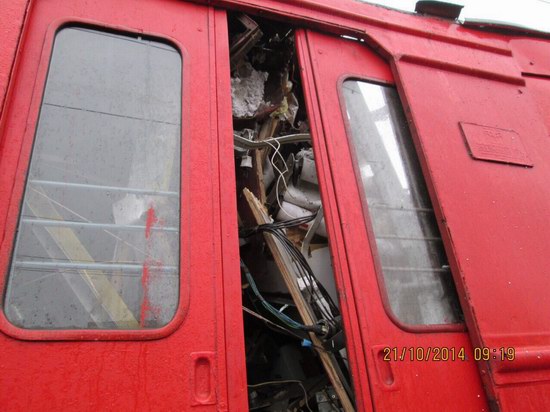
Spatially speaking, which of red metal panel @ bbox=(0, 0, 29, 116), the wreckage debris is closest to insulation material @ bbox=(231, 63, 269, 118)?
the wreckage debris

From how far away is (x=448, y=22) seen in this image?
7.66 feet

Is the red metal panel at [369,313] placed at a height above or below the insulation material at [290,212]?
below

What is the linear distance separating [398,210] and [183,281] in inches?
35.4

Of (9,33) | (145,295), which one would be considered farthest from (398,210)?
(9,33)

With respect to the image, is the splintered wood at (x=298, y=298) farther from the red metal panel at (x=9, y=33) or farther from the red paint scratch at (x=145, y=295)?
the red metal panel at (x=9, y=33)

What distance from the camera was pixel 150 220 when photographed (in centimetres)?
125

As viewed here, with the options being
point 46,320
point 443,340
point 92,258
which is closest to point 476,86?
point 443,340

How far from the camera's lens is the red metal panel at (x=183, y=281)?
961 millimetres

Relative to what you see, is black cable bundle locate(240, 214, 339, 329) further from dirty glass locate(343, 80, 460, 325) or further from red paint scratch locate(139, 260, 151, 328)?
red paint scratch locate(139, 260, 151, 328)

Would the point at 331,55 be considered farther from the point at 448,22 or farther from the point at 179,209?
the point at 179,209

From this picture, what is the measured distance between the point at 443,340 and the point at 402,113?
1.04 metres

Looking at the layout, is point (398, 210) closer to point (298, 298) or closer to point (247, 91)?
point (298, 298)

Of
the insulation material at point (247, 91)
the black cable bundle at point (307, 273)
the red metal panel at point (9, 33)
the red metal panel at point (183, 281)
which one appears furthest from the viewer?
the insulation material at point (247, 91)

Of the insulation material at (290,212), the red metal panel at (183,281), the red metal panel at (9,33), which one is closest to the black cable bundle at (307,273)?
the insulation material at (290,212)
